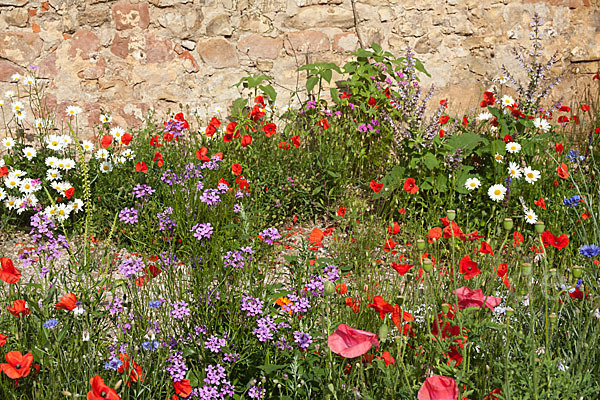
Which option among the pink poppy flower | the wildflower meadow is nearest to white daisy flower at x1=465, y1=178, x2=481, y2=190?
the wildflower meadow

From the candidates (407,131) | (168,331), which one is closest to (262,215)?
(407,131)

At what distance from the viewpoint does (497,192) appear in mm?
3598

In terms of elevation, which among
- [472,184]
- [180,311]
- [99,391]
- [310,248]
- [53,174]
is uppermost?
[99,391]

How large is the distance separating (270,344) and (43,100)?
3.37m

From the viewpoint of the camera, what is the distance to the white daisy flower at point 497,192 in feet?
11.7

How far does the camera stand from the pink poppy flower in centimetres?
171

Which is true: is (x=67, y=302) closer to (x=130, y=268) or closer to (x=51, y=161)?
(x=130, y=268)

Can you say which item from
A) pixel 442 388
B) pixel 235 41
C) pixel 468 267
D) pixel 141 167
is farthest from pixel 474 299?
pixel 235 41

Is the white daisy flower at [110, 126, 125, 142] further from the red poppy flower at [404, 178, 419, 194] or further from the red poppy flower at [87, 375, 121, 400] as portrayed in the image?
the red poppy flower at [87, 375, 121, 400]

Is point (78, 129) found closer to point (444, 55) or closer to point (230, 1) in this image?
point (230, 1)

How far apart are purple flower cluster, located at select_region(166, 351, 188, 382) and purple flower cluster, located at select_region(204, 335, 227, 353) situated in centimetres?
10

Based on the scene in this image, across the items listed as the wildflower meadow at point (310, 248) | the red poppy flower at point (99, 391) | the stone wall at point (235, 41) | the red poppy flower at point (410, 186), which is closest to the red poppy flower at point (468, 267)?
the wildflower meadow at point (310, 248)

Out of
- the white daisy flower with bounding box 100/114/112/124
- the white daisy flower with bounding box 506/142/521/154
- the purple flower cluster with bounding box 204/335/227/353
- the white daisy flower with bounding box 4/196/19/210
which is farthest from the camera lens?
the white daisy flower with bounding box 100/114/112/124

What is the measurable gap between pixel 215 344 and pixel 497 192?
2275 mm
